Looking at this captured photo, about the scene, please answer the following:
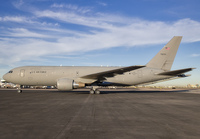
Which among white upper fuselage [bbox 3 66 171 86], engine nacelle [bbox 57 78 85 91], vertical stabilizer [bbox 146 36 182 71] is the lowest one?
engine nacelle [bbox 57 78 85 91]

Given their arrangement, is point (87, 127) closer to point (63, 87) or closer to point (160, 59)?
point (63, 87)

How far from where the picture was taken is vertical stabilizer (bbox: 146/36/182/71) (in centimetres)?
2205

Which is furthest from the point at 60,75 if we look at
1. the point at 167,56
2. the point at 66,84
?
the point at 167,56

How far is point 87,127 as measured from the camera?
16.2 feet

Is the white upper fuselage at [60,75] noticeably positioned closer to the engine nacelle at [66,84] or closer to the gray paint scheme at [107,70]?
the gray paint scheme at [107,70]

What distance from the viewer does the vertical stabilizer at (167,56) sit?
72.3 feet

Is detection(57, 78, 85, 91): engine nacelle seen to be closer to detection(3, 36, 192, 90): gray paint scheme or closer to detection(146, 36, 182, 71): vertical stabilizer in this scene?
detection(3, 36, 192, 90): gray paint scheme

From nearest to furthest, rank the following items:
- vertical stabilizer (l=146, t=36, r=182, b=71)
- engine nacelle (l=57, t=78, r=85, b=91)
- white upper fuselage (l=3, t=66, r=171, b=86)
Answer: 1. engine nacelle (l=57, t=78, r=85, b=91)
2. white upper fuselage (l=3, t=66, r=171, b=86)
3. vertical stabilizer (l=146, t=36, r=182, b=71)

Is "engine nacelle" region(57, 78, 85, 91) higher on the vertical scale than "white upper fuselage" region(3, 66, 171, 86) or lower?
lower

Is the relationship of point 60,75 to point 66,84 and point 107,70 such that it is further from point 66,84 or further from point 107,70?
point 107,70

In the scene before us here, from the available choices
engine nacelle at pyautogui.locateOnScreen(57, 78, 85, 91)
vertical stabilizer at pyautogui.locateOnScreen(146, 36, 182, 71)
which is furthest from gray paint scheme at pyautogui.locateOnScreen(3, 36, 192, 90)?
engine nacelle at pyautogui.locateOnScreen(57, 78, 85, 91)

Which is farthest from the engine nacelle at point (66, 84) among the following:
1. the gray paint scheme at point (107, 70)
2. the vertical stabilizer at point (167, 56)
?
the vertical stabilizer at point (167, 56)

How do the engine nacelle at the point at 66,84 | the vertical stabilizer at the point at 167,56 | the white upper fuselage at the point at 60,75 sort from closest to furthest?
the engine nacelle at the point at 66,84 → the white upper fuselage at the point at 60,75 → the vertical stabilizer at the point at 167,56

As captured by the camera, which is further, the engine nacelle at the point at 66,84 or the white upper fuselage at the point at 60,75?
the white upper fuselage at the point at 60,75
